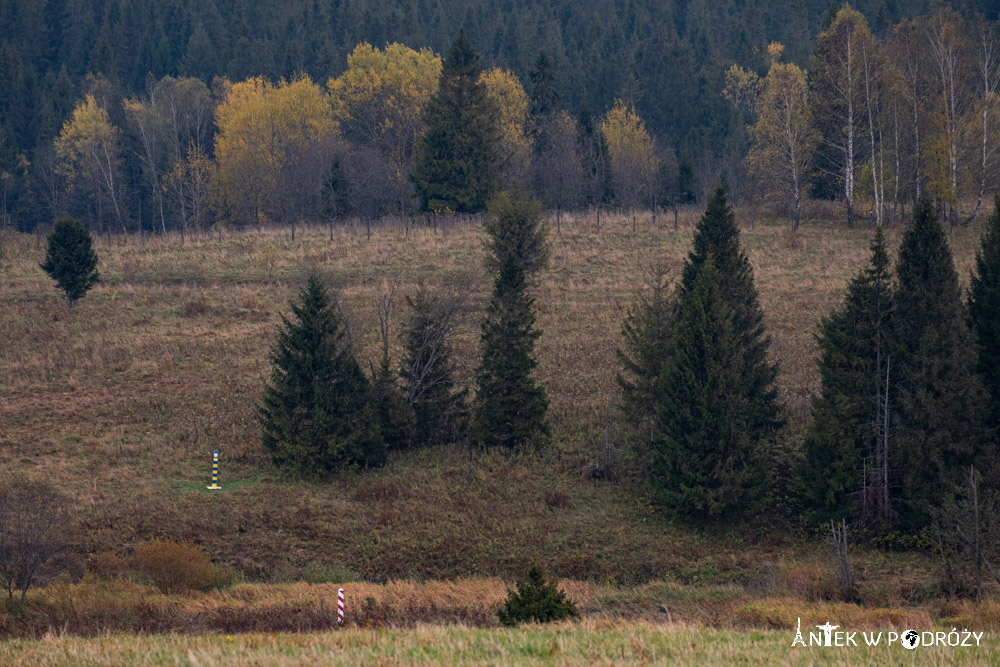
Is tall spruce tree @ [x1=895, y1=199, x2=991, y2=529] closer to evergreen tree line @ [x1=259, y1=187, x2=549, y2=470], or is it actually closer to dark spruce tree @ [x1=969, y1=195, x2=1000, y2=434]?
dark spruce tree @ [x1=969, y1=195, x2=1000, y2=434]

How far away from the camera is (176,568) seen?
20500 millimetres

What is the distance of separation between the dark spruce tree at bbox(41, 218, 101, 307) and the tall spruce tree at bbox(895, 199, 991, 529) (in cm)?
3345

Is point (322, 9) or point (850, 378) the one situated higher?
point (322, 9)

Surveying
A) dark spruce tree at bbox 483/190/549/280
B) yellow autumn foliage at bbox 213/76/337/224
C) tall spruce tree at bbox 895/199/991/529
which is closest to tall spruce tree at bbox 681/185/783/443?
tall spruce tree at bbox 895/199/991/529

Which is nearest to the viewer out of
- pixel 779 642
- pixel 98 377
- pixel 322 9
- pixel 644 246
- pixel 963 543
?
pixel 779 642

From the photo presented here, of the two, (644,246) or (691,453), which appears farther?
(644,246)

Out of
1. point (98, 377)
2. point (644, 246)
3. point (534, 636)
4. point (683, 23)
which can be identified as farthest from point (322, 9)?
point (534, 636)

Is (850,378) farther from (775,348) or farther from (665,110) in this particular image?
(665,110)

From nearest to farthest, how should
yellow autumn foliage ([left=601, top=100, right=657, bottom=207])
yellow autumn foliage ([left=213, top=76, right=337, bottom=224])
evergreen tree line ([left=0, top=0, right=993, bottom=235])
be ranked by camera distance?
evergreen tree line ([left=0, top=0, right=993, bottom=235]) < yellow autumn foliage ([left=601, top=100, right=657, bottom=207]) < yellow autumn foliage ([left=213, top=76, right=337, bottom=224])

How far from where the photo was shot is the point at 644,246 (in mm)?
49812

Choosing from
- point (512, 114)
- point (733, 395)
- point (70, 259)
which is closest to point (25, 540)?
point (733, 395)

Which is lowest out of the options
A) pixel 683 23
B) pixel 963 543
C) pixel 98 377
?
pixel 963 543

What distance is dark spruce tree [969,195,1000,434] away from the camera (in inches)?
939

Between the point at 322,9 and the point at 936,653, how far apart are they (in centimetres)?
11286
